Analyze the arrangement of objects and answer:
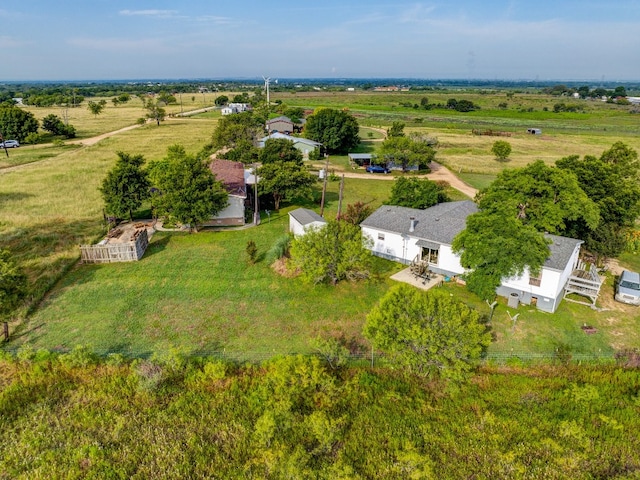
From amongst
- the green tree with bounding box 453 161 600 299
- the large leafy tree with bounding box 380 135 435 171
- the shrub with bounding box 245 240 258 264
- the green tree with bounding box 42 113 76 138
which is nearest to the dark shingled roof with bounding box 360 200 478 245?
the green tree with bounding box 453 161 600 299

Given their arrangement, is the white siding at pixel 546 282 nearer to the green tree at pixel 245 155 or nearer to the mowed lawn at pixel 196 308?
the mowed lawn at pixel 196 308

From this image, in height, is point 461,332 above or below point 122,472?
above

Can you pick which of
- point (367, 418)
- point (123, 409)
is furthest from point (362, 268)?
point (123, 409)

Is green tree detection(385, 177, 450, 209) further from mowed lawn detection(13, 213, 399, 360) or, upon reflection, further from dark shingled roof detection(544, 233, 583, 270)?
dark shingled roof detection(544, 233, 583, 270)

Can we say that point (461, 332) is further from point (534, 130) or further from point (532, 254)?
point (534, 130)

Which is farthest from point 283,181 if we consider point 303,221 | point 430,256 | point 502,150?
point 502,150

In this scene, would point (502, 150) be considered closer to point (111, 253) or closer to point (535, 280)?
point (535, 280)

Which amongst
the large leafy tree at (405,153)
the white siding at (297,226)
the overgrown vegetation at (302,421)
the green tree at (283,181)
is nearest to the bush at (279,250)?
the white siding at (297,226)
